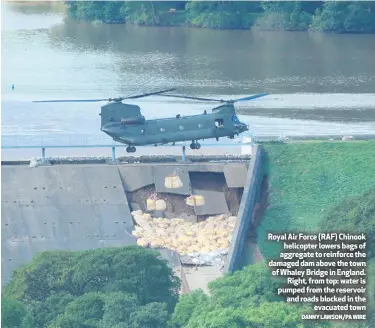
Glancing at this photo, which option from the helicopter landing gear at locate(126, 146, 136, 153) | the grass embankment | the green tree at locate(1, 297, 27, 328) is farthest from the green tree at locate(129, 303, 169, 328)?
the helicopter landing gear at locate(126, 146, 136, 153)

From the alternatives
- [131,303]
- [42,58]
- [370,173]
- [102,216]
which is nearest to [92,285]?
[131,303]

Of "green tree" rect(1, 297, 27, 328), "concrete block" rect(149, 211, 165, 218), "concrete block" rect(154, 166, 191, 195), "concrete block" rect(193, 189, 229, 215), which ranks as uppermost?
"green tree" rect(1, 297, 27, 328)

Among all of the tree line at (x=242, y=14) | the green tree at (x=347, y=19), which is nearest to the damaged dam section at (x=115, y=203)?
the green tree at (x=347, y=19)

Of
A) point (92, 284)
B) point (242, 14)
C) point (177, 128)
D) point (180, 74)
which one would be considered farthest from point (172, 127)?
point (242, 14)

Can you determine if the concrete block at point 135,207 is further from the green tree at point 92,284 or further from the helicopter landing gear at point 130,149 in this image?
the green tree at point 92,284

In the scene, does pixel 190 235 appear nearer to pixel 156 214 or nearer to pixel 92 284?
pixel 156 214

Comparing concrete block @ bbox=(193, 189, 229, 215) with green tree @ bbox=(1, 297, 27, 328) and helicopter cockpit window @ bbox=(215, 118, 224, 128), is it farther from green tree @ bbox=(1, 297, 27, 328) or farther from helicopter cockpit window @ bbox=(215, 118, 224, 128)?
green tree @ bbox=(1, 297, 27, 328)

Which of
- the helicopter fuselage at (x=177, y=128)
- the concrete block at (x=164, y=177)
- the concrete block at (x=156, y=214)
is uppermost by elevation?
the helicopter fuselage at (x=177, y=128)
